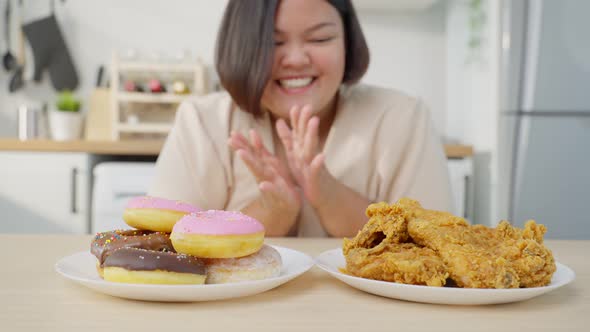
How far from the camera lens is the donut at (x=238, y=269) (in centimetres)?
52

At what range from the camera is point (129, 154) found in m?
2.46

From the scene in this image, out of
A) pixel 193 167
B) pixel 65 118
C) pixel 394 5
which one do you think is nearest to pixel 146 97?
pixel 65 118

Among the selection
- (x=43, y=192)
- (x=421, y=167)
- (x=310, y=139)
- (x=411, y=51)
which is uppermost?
(x=411, y=51)

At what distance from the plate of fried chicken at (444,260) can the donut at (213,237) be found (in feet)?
0.32

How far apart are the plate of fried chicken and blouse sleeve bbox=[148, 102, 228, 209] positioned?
83 centimetres

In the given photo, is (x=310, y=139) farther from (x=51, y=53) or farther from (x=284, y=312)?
(x=51, y=53)

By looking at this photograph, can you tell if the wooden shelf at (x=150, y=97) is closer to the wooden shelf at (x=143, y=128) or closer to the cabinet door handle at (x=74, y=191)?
the wooden shelf at (x=143, y=128)

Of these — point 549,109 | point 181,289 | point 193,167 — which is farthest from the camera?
point 549,109

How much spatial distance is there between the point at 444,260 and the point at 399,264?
42 millimetres

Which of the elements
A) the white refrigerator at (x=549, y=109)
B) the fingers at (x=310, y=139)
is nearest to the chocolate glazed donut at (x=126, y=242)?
the fingers at (x=310, y=139)

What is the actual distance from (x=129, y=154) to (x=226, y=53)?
1.31 meters

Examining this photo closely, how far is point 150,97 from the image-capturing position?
9.15ft

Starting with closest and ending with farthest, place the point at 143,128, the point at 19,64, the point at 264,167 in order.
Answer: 1. the point at 264,167
2. the point at 143,128
3. the point at 19,64

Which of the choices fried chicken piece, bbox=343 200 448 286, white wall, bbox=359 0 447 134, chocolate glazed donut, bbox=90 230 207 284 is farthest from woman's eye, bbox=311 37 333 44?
white wall, bbox=359 0 447 134
